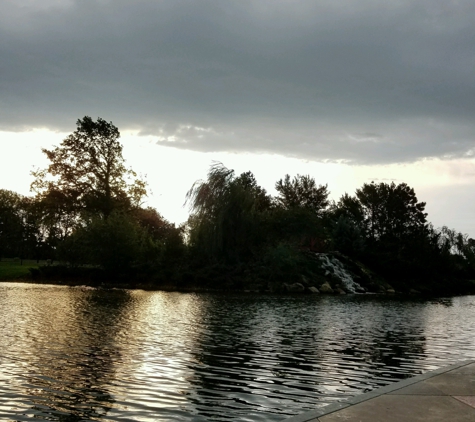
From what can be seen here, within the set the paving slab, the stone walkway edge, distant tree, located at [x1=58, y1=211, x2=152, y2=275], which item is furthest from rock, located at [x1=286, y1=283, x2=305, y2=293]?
the paving slab

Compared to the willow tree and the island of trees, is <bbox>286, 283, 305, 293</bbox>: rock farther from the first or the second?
the willow tree

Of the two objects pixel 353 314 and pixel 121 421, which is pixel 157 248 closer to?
pixel 353 314

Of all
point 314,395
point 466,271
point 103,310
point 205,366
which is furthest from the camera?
point 466,271

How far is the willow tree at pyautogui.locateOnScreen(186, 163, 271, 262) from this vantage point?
2064 inches

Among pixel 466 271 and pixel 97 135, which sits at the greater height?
pixel 97 135

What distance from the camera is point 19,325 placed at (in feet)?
69.3

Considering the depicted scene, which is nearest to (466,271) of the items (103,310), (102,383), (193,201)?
(193,201)

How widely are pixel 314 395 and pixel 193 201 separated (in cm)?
4345

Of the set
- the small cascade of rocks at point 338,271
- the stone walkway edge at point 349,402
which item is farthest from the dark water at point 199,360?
the small cascade of rocks at point 338,271

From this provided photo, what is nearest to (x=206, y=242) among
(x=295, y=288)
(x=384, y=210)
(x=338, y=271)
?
(x=295, y=288)

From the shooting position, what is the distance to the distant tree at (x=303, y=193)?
109 meters

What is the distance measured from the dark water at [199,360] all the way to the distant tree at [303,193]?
3181 inches

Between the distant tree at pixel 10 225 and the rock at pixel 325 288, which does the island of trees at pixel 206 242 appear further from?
the distant tree at pixel 10 225

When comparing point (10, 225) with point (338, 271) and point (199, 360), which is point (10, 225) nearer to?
point (338, 271)
